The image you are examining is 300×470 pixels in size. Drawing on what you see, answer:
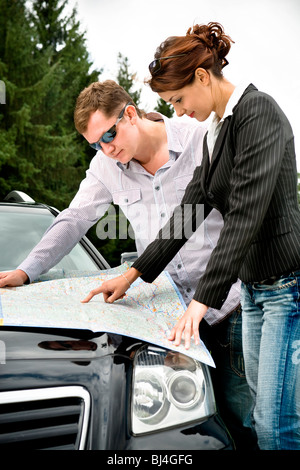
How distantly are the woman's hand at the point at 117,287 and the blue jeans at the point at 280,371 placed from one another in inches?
23.4

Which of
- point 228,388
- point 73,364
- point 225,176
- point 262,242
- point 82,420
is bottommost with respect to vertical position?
point 228,388

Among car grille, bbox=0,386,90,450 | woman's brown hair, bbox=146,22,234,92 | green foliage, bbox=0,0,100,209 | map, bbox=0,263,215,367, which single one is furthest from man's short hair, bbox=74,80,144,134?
green foliage, bbox=0,0,100,209

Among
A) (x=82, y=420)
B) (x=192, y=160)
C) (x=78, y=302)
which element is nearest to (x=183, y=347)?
(x=82, y=420)

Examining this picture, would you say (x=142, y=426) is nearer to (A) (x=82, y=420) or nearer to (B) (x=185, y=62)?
(A) (x=82, y=420)

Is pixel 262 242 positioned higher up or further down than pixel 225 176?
further down

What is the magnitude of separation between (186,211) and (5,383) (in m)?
0.95

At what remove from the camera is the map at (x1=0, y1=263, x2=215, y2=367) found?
159 cm

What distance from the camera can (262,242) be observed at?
5.08ft

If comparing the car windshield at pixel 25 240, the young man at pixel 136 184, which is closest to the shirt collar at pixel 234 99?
the young man at pixel 136 184

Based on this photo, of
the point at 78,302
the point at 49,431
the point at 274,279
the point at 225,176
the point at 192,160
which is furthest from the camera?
the point at 192,160

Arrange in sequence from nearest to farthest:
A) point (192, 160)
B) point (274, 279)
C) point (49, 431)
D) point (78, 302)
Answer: point (49, 431) → point (274, 279) → point (78, 302) → point (192, 160)

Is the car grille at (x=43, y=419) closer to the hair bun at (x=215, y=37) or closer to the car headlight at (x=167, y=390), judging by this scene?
the car headlight at (x=167, y=390)

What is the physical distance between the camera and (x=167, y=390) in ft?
4.89

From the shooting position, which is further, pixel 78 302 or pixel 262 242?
pixel 78 302
